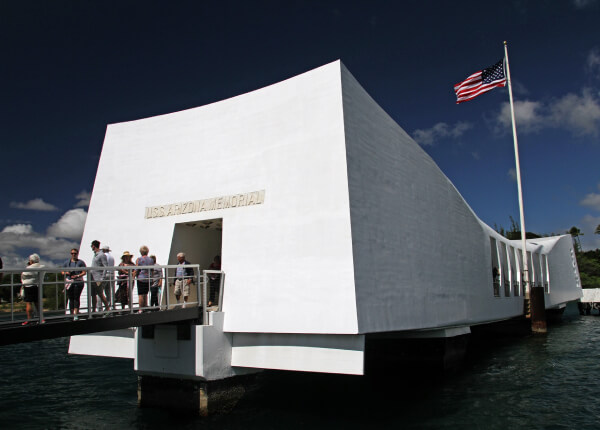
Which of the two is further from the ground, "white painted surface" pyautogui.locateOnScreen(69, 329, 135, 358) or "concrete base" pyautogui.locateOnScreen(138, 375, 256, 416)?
"white painted surface" pyautogui.locateOnScreen(69, 329, 135, 358)

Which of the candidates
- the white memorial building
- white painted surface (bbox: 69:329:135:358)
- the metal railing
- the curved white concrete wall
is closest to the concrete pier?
the curved white concrete wall

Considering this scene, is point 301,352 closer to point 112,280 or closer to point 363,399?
point 363,399

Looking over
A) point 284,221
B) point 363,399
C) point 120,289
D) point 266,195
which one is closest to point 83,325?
point 120,289

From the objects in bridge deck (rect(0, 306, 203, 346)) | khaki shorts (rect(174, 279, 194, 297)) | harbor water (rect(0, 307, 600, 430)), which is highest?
khaki shorts (rect(174, 279, 194, 297))

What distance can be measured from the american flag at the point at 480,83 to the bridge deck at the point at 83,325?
14.5 meters

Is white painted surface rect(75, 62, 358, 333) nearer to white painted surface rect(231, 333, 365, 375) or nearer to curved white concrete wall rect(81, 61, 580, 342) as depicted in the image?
curved white concrete wall rect(81, 61, 580, 342)

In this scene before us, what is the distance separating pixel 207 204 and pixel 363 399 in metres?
6.74

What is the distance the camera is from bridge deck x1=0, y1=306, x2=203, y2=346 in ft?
23.2

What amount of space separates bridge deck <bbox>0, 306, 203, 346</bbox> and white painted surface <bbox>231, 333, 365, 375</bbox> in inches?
51.7

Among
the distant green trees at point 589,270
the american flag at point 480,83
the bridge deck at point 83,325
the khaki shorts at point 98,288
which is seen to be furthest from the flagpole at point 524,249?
the distant green trees at point 589,270

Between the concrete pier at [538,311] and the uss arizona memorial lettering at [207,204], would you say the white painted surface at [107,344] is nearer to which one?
the uss arizona memorial lettering at [207,204]

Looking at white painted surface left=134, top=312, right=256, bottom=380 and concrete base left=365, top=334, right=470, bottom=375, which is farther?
concrete base left=365, top=334, right=470, bottom=375

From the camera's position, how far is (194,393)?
1053cm

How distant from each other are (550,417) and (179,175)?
10673 millimetres
